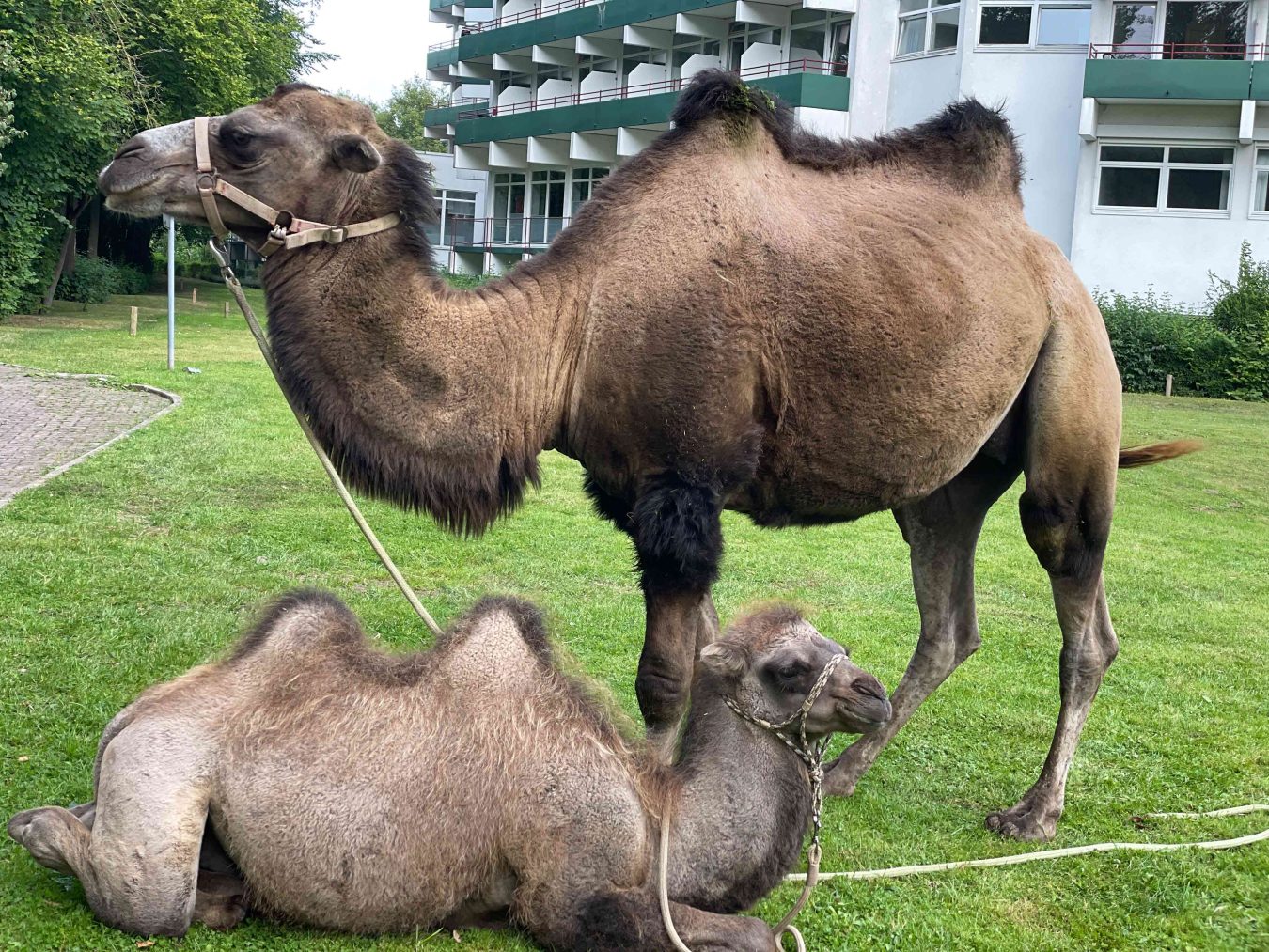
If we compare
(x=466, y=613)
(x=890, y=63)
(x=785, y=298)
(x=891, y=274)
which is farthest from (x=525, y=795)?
(x=890, y=63)

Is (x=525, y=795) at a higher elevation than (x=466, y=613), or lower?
lower

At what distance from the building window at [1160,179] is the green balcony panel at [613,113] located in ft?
23.5

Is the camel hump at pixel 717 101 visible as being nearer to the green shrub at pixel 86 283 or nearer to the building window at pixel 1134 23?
the building window at pixel 1134 23

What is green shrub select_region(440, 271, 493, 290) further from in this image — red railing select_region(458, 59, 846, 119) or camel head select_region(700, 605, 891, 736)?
red railing select_region(458, 59, 846, 119)

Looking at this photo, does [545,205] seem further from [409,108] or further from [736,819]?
[409,108]

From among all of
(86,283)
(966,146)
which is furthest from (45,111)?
(966,146)

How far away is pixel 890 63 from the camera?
117 ft

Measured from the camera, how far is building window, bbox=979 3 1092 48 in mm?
32906

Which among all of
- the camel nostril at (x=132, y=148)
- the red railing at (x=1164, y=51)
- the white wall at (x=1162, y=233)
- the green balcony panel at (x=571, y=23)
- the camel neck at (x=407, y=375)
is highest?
the green balcony panel at (x=571, y=23)

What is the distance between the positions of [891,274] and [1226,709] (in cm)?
393

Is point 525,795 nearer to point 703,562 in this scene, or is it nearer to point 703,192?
point 703,562

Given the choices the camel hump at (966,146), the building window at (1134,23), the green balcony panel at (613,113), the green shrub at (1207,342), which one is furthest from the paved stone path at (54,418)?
the building window at (1134,23)

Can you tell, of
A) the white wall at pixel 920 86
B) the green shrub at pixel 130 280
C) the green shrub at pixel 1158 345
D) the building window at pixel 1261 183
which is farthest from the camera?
the green shrub at pixel 130 280

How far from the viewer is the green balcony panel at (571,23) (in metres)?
41.2
